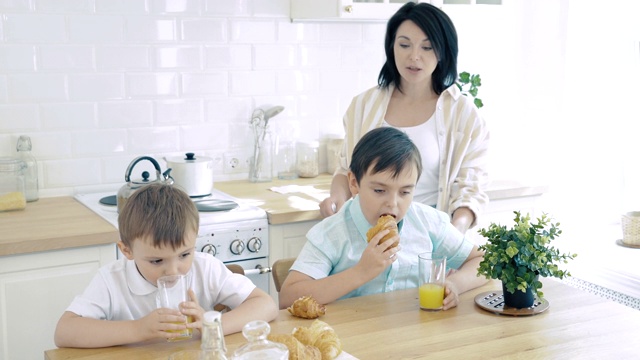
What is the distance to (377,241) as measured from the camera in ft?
7.35

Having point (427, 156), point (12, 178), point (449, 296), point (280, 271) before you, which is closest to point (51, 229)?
point (12, 178)

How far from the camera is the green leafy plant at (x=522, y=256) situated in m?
2.20

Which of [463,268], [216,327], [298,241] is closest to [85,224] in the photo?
[298,241]

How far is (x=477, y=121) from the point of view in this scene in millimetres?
3330

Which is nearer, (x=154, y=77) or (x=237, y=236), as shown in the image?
(x=237, y=236)

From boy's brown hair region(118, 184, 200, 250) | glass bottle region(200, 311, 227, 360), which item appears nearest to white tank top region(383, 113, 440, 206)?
boy's brown hair region(118, 184, 200, 250)

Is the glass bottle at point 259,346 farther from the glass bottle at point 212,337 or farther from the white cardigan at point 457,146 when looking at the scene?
the white cardigan at point 457,146

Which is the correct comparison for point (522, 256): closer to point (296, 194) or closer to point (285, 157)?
point (296, 194)

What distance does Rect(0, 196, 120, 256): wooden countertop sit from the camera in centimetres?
294

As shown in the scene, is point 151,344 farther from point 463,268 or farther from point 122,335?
point 463,268

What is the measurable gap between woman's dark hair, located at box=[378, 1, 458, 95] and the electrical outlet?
0.99m

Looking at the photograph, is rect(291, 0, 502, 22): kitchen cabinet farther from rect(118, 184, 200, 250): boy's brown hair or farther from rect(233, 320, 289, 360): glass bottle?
rect(233, 320, 289, 360): glass bottle

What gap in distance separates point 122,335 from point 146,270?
192mm

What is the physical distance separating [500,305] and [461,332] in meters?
0.24
